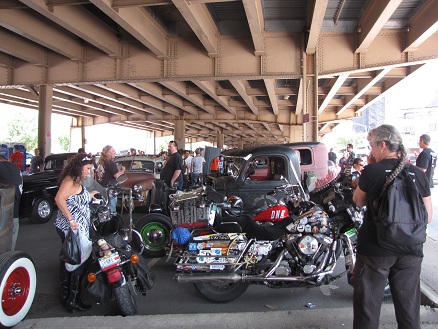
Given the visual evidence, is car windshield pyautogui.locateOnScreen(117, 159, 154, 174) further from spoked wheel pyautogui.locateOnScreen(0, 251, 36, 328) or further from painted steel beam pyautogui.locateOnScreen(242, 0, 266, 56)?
spoked wheel pyautogui.locateOnScreen(0, 251, 36, 328)

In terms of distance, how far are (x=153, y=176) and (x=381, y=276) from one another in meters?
8.88

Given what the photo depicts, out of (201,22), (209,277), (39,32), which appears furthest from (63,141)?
(209,277)

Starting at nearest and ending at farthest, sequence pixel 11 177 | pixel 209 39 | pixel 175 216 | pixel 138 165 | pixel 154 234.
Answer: pixel 175 216 < pixel 11 177 < pixel 154 234 < pixel 209 39 < pixel 138 165

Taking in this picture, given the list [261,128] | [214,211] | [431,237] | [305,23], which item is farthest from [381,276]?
[261,128]

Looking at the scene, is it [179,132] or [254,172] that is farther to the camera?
[179,132]

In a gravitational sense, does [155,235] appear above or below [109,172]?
below

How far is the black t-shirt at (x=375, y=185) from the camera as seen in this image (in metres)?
2.59

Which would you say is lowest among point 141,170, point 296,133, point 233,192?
point 233,192

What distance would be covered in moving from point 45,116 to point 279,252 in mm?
14140

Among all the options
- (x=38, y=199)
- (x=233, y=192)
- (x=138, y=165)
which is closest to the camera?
(x=233, y=192)

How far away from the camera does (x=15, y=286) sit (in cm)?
346

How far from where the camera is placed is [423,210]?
2.56 meters

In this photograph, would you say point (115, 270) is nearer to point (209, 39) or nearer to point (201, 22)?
point (201, 22)

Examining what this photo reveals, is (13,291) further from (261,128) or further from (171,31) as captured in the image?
(261,128)
